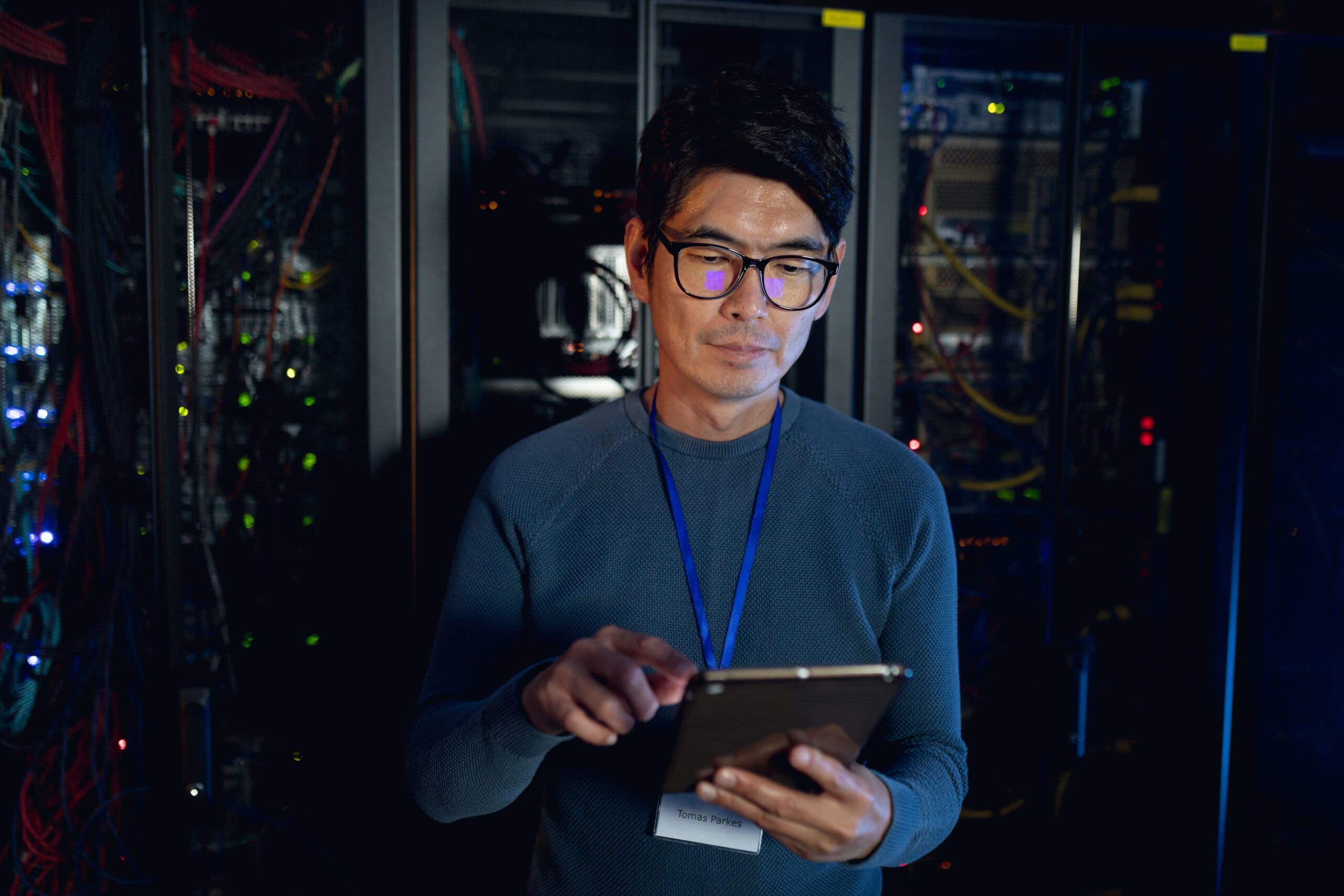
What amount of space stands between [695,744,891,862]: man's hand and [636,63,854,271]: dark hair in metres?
0.66

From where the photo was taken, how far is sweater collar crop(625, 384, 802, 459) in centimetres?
118

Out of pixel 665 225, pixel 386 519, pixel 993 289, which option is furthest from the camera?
pixel 993 289

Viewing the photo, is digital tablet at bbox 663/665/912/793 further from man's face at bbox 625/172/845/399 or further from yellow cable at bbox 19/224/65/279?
yellow cable at bbox 19/224/65/279

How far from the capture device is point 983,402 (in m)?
1.72

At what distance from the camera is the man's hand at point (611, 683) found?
0.79 m

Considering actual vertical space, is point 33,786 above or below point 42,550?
below

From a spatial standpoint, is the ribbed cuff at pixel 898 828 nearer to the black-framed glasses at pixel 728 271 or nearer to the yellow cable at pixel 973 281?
the black-framed glasses at pixel 728 271

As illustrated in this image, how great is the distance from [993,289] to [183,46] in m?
1.49

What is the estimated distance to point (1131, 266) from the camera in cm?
172

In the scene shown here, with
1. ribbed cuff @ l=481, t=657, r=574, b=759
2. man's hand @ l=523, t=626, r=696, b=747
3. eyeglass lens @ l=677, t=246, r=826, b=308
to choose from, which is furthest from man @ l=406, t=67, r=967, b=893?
man's hand @ l=523, t=626, r=696, b=747

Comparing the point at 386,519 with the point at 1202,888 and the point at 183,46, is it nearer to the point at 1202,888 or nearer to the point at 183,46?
the point at 183,46

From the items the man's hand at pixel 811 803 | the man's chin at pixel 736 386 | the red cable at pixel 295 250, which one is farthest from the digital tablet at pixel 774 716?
the red cable at pixel 295 250

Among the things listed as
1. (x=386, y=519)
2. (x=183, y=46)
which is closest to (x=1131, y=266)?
(x=386, y=519)

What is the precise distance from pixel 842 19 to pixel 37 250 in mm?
1432
